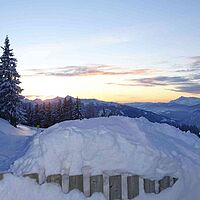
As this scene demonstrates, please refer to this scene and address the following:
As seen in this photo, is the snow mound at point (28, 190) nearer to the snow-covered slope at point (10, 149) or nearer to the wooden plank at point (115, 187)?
the wooden plank at point (115, 187)

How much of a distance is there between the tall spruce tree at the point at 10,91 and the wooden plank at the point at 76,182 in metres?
34.3

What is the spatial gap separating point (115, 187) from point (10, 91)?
114 ft

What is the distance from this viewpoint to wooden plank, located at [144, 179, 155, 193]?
5.78 meters

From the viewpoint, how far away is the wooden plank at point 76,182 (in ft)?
18.1

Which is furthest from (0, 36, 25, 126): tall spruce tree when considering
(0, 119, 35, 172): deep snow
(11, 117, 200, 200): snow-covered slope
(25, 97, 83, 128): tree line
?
(11, 117, 200, 200): snow-covered slope

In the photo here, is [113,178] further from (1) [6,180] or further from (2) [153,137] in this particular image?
(1) [6,180]

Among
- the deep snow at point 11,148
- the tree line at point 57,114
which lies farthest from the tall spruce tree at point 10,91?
the deep snow at point 11,148

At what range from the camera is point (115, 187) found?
5.64 m

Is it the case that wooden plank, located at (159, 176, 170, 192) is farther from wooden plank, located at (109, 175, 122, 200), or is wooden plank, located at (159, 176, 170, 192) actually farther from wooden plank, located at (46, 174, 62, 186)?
wooden plank, located at (46, 174, 62, 186)

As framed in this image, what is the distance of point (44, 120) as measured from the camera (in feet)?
174

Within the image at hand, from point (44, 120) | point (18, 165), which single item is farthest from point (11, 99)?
point (18, 165)

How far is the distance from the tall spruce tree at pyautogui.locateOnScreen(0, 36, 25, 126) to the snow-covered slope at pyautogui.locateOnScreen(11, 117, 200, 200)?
3363cm

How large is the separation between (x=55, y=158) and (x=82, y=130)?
0.70 m

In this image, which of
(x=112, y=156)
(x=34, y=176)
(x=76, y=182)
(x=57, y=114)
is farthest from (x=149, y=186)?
(x=57, y=114)
